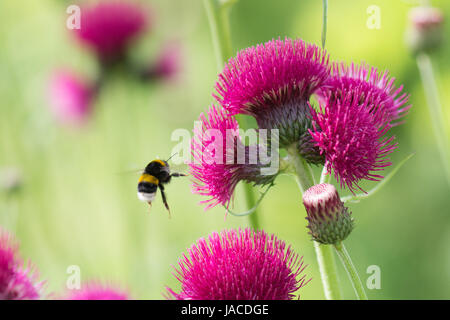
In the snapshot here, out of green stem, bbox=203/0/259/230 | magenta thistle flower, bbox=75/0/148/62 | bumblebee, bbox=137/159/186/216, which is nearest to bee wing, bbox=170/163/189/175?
bumblebee, bbox=137/159/186/216

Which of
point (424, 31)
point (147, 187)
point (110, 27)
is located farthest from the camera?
point (110, 27)

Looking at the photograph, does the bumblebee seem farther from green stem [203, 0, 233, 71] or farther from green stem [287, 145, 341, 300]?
green stem [287, 145, 341, 300]

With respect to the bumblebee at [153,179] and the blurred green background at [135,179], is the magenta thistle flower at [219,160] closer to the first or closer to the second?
the bumblebee at [153,179]

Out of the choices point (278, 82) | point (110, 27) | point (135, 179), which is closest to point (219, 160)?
point (278, 82)

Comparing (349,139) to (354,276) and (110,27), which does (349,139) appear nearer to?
(354,276)

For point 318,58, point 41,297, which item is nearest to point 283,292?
point 318,58

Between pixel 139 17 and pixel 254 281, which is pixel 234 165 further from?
pixel 139 17
